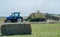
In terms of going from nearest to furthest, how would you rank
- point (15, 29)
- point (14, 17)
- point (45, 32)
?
point (15, 29) < point (45, 32) < point (14, 17)

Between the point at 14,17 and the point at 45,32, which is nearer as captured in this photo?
the point at 45,32

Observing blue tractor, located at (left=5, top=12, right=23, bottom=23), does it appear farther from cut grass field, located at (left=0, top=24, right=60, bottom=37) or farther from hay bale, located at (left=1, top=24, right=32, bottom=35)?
hay bale, located at (left=1, top=24, right=32, bottom=35)

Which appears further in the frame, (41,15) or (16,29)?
(41,15)

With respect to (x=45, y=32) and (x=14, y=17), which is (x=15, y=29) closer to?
(x=45, y=32)

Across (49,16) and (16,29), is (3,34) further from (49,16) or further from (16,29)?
(49,16)

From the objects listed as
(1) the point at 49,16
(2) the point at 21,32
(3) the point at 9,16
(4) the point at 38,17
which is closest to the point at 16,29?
(2) the point at 21,32

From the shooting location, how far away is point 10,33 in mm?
16578

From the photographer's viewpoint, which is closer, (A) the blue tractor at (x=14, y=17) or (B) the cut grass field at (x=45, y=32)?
(B) the cut grass field at (x=45, y=32)

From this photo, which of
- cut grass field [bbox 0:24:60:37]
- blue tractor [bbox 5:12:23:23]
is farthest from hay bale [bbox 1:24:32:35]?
blue tractor [bbox 5:12:23:23]

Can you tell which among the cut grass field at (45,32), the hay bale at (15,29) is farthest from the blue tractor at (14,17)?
the hay bale at (15,29)

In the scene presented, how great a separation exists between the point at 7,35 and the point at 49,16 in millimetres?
36490

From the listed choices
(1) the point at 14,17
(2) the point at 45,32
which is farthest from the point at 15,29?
(1) the point at 14,17

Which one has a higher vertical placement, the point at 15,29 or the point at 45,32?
the point at 15,29

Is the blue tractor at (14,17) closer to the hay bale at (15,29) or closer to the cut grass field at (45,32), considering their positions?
the cut grass field at (45,32)
